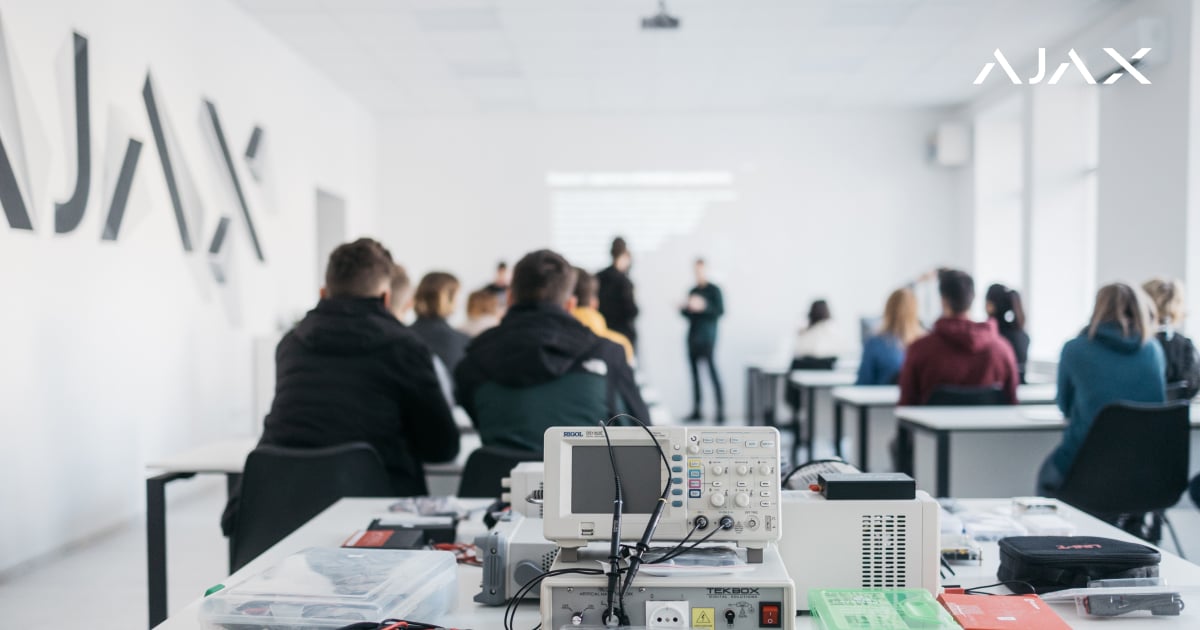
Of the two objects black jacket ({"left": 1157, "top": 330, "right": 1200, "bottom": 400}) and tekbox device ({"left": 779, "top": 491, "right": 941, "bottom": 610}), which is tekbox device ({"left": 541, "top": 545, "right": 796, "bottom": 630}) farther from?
black jacket ({"left": 1157, "top": 330, "right": 1200, "bottom": 400})

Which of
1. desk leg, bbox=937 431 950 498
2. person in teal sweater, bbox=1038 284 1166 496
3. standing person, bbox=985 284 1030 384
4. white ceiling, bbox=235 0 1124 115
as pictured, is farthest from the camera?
white ceiling, bbox=235 0 1124 115

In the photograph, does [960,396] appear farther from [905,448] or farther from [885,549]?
[885,549]

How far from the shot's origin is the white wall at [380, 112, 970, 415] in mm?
8648

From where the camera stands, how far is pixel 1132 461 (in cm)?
310

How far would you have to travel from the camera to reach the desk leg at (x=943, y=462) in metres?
3.46

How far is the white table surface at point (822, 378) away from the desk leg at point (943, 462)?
6.01 feet

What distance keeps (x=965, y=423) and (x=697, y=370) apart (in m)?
5.04

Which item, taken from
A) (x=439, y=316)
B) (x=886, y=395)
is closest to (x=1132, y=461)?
(x=886, y=395)

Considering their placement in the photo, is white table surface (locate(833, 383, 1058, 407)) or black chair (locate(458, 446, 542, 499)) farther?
white table surface (locate(833, 383, 1058, 407))

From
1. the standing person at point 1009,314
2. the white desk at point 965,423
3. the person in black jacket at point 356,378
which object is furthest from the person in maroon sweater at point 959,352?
the person in black jacket at point 356,378

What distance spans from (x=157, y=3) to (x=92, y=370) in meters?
1.88

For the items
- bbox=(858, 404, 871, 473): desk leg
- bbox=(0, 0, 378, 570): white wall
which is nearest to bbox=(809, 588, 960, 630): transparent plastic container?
bbox=(858, 404, 871, 473): desk leg

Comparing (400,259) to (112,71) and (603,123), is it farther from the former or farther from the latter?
(112,71)

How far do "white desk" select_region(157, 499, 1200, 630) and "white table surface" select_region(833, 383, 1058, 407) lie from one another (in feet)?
7.08
